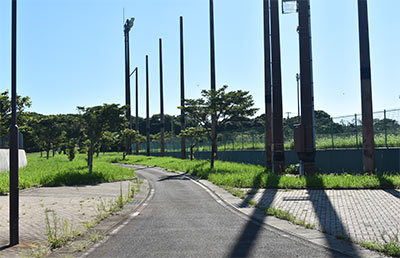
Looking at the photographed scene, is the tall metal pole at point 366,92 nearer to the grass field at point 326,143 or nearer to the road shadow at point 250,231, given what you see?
the grass field at point 326,143

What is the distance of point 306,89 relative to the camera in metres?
16.2

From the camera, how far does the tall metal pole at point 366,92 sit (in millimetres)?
16266

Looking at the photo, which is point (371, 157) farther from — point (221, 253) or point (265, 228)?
point (221, 253)

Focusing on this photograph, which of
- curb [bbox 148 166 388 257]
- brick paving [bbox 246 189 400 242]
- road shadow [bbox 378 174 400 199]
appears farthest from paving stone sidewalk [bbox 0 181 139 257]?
road shadow [bbox 378 174 400 199]

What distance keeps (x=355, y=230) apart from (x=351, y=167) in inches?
551

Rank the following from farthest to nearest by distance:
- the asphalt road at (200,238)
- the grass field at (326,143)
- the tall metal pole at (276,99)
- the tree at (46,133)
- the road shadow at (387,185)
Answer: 1. the tree at (46,133)
2. the grass field at (326,143)
3. the tall metal pole at (276,99)
4. the road shadow at (387,185)
5. the asphalt road at (200,238)

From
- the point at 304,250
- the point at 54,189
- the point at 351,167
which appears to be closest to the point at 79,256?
the point at 304,250

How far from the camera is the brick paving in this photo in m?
7.52

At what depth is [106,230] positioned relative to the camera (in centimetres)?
814

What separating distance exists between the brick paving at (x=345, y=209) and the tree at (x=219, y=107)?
11227 millimetres

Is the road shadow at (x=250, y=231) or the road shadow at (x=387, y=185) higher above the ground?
the road shadow at (x=387, y=185)

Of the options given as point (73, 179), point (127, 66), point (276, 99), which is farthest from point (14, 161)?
point (127, 66)

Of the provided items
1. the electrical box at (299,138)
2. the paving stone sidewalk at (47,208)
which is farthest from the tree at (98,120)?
the electrical box at (299,138)

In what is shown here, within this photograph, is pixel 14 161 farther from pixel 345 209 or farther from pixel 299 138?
pixel 299 138
